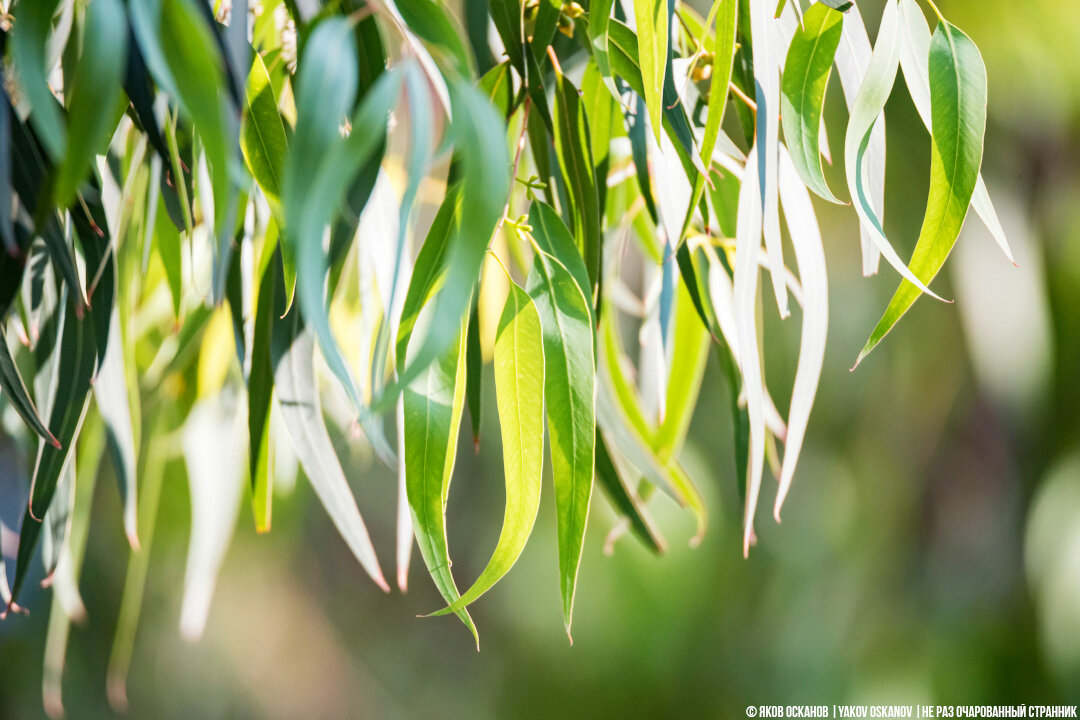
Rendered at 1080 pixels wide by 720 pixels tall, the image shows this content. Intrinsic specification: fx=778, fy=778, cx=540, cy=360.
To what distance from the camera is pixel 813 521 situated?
A: 4.25 feet

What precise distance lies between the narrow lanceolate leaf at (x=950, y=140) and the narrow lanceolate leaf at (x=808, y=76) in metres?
0.03

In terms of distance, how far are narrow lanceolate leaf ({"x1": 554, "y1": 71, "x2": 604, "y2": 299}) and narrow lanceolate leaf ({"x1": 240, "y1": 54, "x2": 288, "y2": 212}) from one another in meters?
0.10

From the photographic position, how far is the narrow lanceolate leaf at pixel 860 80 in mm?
279

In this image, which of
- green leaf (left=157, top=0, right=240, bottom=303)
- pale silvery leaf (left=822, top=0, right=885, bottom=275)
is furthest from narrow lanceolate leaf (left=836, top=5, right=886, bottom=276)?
green leaf (left=157, top=0, right=240, bottom=303)

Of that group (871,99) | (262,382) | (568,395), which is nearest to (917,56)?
(871,99)

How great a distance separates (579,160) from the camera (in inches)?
11.3

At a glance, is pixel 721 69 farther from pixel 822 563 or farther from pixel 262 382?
pixel 822 563

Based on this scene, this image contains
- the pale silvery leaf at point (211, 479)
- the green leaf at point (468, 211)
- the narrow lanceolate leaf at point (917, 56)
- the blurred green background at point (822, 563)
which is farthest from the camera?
the blurred green background at point (822, 563)

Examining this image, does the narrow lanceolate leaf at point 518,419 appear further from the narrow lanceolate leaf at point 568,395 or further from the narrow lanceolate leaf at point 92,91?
the narrow lanceolate leaf at point 92,91

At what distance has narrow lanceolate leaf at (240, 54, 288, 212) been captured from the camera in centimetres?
22

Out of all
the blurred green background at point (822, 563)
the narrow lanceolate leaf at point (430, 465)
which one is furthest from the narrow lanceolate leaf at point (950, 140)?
the blurred green background at point (822, 563)

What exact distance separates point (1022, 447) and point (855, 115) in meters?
1.17

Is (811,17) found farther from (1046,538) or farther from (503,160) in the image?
(1046,538)

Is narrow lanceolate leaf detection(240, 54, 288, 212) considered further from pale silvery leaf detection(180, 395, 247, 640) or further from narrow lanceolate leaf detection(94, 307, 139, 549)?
pale silvery leaf detection(180, 395, 247, 640)
